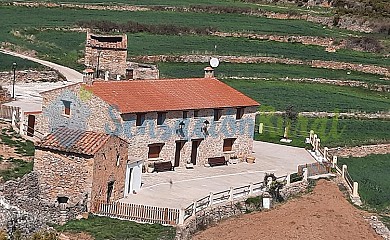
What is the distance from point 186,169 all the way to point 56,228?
14238mm

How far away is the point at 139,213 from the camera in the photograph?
134 feet

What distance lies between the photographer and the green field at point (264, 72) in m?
82.4

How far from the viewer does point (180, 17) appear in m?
115

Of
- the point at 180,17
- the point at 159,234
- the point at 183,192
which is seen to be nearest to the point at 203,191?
the point at 183,192

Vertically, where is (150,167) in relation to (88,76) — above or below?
below

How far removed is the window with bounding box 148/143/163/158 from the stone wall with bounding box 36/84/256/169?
0.21 meters

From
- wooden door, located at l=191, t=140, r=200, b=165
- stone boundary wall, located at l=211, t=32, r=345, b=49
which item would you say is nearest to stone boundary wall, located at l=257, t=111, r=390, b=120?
wooden door, located at l=191, t=140, r=200, b=165

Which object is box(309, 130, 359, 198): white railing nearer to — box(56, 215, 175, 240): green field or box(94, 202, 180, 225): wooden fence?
box(94, 202, 180, 225): wooden fence

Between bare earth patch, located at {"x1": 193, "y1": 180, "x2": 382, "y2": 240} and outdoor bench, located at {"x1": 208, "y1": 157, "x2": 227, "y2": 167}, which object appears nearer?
bare earth patch, located at {"x1": 193, "y1": 180, "x2": 382, "y2": 240}

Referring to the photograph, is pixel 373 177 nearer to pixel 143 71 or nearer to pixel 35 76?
pixel 143 71

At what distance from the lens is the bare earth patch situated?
42.3 m

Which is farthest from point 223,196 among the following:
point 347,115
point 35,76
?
point 35,76

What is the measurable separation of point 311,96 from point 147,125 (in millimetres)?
30765

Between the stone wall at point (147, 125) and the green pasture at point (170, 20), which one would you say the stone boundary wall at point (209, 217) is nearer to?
the stone wall at point (147, 125)
